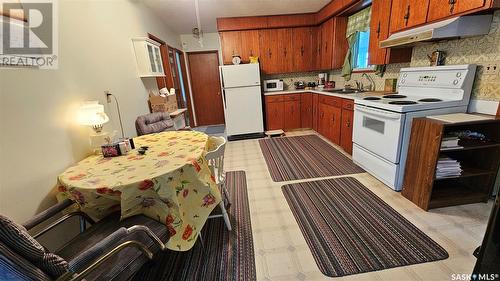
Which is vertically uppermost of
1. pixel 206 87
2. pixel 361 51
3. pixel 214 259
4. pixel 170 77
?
pixel 361 51

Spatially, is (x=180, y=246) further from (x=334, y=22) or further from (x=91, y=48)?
(x=334, y=22)

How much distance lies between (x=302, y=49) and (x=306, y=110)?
1408 mm

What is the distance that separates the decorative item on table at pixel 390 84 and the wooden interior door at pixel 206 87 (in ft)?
13.6

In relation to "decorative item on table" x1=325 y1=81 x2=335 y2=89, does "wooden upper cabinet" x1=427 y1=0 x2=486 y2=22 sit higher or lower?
higher

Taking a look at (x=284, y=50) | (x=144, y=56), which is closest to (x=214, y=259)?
(x=144, y=56)

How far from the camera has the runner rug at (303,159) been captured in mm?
2744

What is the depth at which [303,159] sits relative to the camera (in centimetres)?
323

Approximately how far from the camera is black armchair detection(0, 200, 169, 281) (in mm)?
707

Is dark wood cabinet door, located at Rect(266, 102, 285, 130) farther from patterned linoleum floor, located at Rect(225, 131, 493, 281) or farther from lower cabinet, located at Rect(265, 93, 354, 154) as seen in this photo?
patterned linoleum floor, located at Rect(225, 131, 493, 281)

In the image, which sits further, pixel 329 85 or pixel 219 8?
pixel 329 85

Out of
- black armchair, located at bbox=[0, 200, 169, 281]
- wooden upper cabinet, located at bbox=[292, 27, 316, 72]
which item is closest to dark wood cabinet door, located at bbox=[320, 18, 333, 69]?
wooden upper cabinet, located at bbox=[292, 27, 316, 72]

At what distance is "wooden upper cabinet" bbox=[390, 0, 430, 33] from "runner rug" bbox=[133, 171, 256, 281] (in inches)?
106

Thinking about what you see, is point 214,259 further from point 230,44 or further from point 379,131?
point 230,44

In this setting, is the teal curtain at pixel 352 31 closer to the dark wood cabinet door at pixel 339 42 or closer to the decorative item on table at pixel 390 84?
the dark wood cabinet door at pixel 339 42
